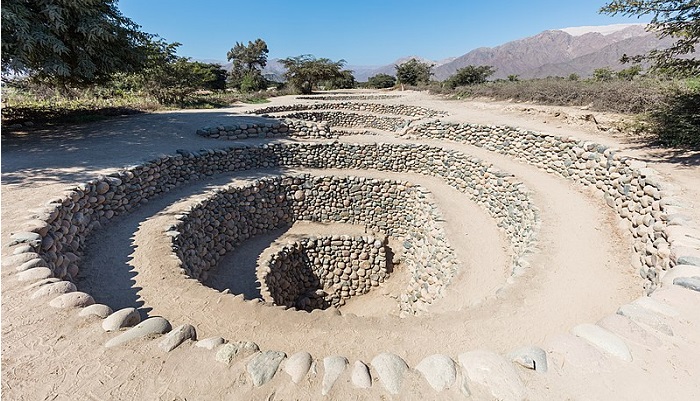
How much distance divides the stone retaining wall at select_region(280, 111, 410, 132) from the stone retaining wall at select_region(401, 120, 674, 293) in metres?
5.19

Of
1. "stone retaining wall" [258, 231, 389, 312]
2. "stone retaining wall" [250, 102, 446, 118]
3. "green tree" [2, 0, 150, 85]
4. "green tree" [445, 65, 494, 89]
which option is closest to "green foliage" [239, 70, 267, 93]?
"stone retaining wall" [250, 102, 446, 118]

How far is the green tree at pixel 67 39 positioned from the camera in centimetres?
816

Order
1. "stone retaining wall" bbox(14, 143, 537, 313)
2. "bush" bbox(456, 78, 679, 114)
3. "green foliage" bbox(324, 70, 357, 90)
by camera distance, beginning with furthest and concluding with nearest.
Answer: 1. "green foliage" bbox(324, 70, 357, 90)
2. "bush" bbox(456, 78, 679, 114)
3. "stone retaining wall" bbox(14, 143, 537, 313)

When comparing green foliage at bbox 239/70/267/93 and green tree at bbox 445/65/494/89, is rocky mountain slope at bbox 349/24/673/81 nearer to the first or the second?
green foliage at bbox 239/70/267/93

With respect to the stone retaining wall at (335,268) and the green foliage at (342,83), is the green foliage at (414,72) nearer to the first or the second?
the green foliage at (342,83)

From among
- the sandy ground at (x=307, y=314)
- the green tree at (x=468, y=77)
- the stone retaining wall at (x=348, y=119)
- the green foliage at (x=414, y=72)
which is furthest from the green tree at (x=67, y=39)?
the green foliage at (x=414, y=72)

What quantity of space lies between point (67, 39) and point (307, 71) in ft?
73.1

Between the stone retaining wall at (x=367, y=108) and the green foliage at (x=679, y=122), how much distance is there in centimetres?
999

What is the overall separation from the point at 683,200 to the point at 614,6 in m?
4.34

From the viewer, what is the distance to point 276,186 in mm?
10969

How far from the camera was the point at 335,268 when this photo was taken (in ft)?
36.0

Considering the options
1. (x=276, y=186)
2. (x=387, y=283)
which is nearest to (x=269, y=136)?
(x=276, y=186)

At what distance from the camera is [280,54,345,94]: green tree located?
30.5m

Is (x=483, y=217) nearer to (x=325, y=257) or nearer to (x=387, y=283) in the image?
(x=387, y=283)
